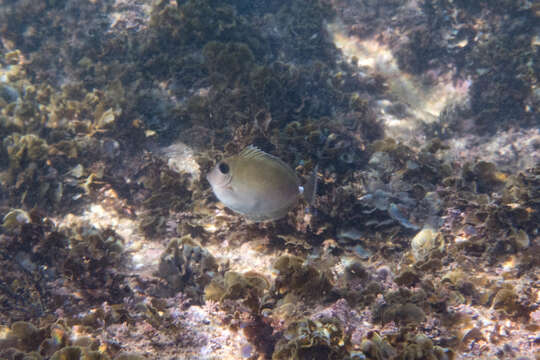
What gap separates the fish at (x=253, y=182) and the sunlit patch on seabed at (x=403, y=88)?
5082mm

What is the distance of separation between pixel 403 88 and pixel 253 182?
22.0 ft

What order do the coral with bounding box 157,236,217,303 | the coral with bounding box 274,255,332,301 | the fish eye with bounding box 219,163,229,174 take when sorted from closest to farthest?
1. the fish eye with bounding box 219,163,229,174
2. the coral with bounding box 274,255,332,301
3. the coral with bounding box 157,236,217,303

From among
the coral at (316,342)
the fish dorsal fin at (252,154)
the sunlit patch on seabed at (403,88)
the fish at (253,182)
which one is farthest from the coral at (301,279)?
the sunlit patch on seabed at (403,88)

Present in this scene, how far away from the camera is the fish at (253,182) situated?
221 centimetres

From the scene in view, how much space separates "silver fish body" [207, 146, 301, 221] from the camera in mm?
2205

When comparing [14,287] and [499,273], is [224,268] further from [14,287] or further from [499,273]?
[499,273]

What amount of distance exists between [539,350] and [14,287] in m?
4.26

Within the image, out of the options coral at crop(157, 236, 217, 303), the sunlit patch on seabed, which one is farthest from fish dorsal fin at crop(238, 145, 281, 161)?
the sunlit patch on seabed

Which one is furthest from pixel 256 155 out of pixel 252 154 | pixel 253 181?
pixel 253 181

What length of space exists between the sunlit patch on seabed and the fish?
5082mm

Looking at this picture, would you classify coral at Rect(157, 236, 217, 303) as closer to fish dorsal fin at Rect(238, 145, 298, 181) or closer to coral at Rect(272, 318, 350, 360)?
coral at Rect(272, 318, 350, 360)

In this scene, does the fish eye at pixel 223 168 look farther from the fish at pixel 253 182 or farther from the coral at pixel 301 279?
the coral at pixel 301 279

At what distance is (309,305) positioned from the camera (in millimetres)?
2447

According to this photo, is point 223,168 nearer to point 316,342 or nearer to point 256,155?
point 256,155
